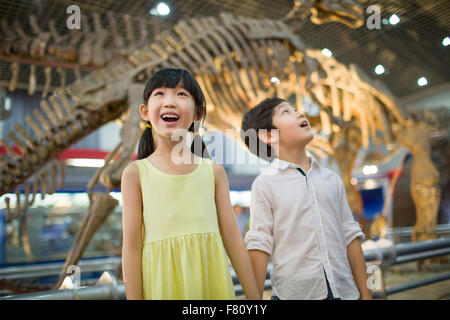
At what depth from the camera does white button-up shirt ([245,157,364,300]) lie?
82cm

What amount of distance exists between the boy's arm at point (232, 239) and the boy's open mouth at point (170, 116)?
13 cm

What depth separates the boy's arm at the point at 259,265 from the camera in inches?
31.1

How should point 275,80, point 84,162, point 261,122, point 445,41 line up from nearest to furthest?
1. point 261,122
2. point 445,41
3. point 275,80
4. point 84,162

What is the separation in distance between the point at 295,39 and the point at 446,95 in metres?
1.40

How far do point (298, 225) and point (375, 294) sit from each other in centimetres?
73

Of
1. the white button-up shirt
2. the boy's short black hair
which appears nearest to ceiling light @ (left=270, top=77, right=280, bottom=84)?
the boy's short black hair

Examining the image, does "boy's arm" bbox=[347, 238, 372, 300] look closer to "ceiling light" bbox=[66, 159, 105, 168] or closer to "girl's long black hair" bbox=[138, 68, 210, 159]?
"girl's long black hair" bbox=[138, 68, 210, 159]

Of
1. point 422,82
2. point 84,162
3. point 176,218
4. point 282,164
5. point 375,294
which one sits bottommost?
point 375,294

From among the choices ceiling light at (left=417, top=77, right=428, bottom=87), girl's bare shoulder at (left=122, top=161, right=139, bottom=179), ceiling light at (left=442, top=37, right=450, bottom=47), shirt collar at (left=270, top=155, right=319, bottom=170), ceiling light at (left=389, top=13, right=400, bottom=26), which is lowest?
girl's bare shoulder at (left=122, top=161, right=139, bottom=179)

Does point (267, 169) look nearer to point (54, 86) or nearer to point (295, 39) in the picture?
point (295, 39)

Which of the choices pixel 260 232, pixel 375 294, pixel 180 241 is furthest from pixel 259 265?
pixel 375 294

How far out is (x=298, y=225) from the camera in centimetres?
84

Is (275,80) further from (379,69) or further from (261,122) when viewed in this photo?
(261,122)

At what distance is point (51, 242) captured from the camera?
436 centimetres
